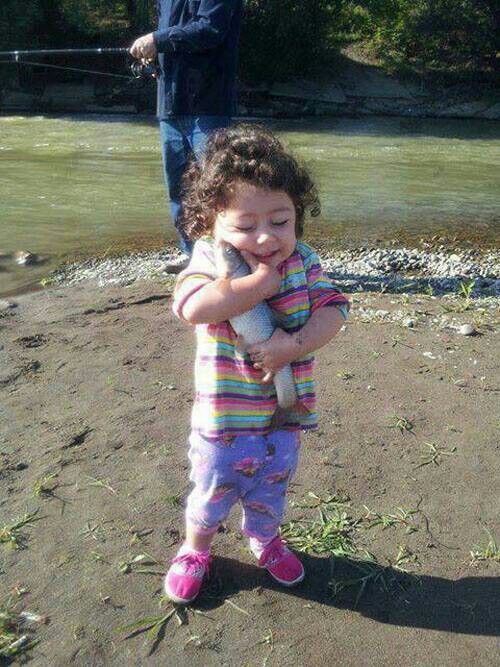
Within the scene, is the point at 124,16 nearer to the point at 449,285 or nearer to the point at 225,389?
the point at 449,285

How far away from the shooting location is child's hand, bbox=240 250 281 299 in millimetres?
2078

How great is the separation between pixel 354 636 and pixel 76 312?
288cm

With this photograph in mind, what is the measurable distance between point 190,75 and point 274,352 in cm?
293

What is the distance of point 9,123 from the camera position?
1423cm

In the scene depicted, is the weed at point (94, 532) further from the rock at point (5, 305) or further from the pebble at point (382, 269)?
the pebble at point (382, 269)

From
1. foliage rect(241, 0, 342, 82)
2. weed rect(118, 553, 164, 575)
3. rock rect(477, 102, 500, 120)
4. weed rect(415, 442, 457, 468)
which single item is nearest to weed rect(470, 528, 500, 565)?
weed rect(415, 442, 457, 468)

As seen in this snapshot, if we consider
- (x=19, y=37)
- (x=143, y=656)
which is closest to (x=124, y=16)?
(x=19, y=37)

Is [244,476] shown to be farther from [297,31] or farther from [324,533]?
[297,31]

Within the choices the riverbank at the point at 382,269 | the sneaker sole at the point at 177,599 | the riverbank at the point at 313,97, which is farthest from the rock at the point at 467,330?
the riverbank at the point at 313,97

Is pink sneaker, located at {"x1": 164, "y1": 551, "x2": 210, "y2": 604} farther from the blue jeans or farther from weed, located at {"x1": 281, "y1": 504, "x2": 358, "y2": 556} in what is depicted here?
the blue jeans

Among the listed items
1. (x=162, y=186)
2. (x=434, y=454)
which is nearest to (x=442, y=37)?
(x=162, y=186)

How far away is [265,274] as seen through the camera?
2.08 m

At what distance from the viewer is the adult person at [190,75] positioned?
14.4ft

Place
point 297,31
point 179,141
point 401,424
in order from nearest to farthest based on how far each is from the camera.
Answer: point 401,424 < point 179,141 < point 297,31
